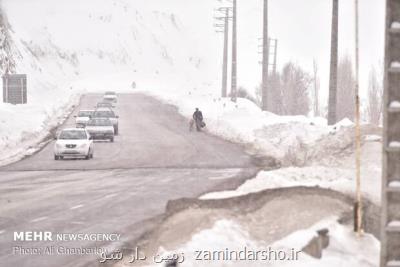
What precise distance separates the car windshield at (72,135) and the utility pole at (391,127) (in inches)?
1023

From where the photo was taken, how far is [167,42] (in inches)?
7613

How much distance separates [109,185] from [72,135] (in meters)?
12.0

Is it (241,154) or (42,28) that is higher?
(42,28)

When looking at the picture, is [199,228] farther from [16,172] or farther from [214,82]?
[214,82]

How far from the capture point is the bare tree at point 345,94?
296 ft

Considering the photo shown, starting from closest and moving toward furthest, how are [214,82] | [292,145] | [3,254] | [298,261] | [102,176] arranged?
[298,261] < [3,254] < [102,176] < [292,145] < [214,82]

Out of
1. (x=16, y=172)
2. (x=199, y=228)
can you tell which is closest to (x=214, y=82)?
(x=16, y=172)

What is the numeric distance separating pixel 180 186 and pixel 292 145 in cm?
1097

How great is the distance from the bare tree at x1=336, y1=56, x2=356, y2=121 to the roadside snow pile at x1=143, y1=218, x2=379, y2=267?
80.1 meters

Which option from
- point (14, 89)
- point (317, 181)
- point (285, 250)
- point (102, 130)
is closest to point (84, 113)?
point (102, 130)

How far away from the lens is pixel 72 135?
32188mm

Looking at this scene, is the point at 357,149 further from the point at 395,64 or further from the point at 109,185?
the point at 109,185

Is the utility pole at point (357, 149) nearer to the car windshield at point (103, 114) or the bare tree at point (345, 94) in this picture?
the car windshield at point (103, 114)

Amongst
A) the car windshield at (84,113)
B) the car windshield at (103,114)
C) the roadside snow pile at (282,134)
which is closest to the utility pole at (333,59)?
the roadside snow pile at (282,134)
